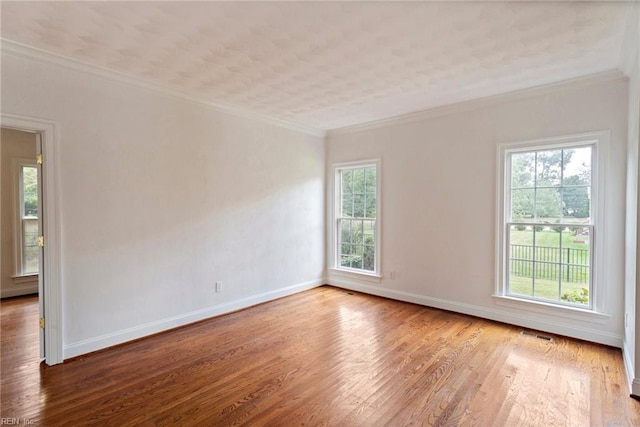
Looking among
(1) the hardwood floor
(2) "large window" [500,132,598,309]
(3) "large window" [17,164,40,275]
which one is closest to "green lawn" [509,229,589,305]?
(2) "large window" [500,132,598,309]

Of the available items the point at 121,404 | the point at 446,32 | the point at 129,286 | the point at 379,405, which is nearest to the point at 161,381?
the point at 121,404

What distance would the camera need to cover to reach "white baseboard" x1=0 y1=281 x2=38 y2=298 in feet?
15.8

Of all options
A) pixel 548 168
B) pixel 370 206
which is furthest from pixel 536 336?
pixel 370 206

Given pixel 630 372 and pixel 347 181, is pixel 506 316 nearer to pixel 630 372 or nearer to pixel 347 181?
pixel 630 372

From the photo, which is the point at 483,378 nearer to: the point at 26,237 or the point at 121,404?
the point at 121,404

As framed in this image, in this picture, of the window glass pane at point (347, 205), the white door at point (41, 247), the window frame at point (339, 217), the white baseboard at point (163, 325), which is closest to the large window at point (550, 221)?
the window frame at point (339, 217)

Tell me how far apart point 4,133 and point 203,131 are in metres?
3.54

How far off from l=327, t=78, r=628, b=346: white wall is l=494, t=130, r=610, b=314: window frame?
6cm

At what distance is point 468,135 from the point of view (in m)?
4.00

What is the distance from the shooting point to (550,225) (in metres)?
3.48

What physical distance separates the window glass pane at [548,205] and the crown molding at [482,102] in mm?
1080

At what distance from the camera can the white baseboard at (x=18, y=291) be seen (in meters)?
4.82

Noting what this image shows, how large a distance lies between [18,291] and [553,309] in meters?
7.41

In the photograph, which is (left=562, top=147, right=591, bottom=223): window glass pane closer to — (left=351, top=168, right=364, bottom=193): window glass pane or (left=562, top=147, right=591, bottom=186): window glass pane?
(left=562, top=147, right=591, bottom=186): window glass pane
